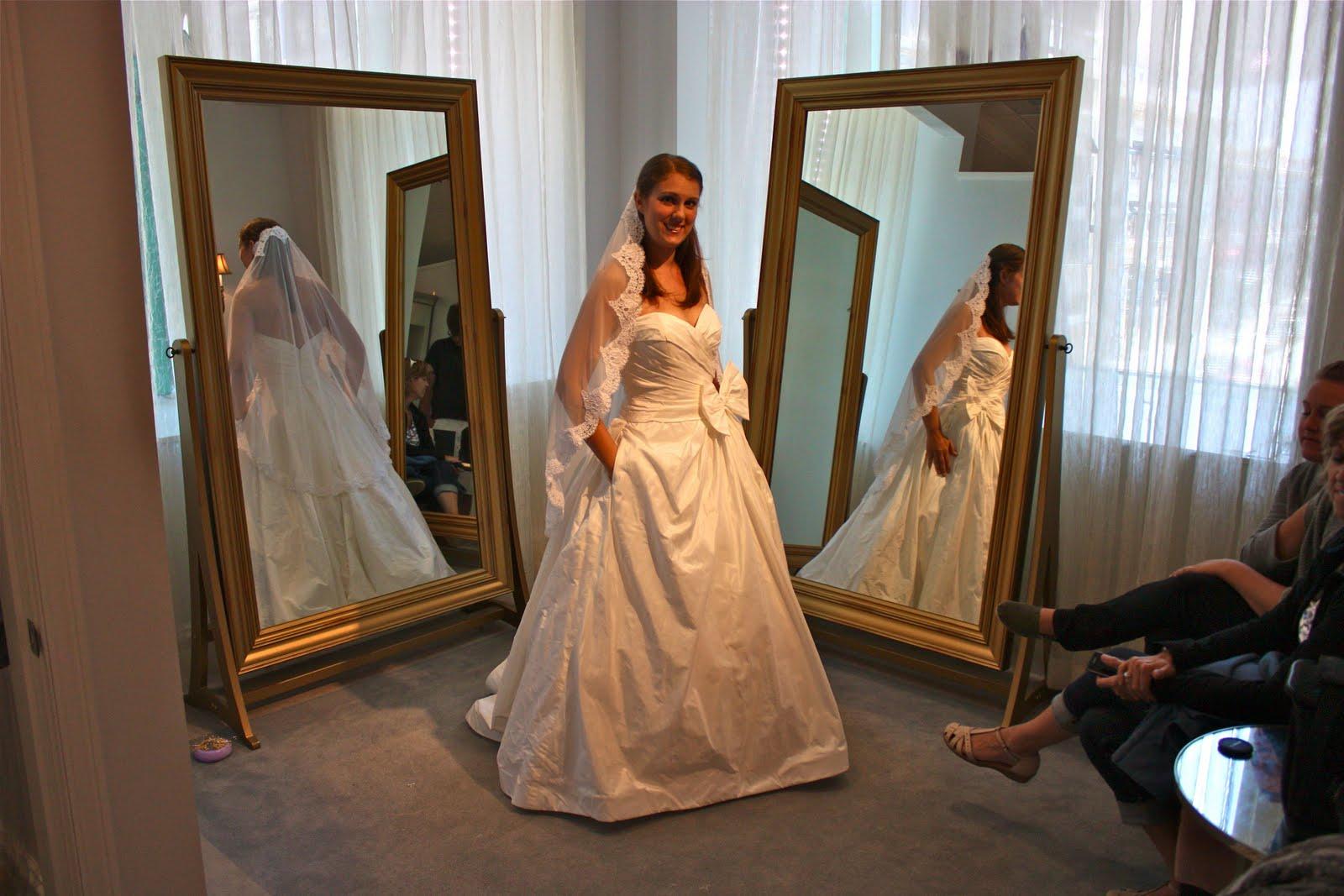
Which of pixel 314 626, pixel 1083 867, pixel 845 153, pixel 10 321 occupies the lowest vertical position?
pixel 1083 867

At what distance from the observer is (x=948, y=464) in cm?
299

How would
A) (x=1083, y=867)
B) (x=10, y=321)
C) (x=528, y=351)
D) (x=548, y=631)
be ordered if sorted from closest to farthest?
1. (x=10, y=321)
2. (x=1083, y=867)
3. (x=548, y=631)
4. (x=528, y=351)

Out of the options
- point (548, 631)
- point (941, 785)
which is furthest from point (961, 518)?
point (548, 631)

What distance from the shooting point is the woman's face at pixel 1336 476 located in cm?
185

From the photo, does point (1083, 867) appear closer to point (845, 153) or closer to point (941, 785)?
point (941, 785)

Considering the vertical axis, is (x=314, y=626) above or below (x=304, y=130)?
below

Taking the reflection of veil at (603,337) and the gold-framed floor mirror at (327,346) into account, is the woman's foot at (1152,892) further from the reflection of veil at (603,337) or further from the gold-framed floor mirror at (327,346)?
the gold-framed floor mirror at (327,346)

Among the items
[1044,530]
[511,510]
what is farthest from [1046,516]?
[511,510]

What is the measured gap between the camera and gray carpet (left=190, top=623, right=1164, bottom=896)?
88.3 inches

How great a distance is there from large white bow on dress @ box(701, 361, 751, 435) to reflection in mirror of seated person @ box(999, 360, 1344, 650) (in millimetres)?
883

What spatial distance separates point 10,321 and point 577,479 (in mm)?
1448

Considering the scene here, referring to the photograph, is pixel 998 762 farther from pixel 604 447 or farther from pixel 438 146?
pixel 438 146

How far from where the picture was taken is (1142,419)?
2.91m

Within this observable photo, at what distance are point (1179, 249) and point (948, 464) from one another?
2.61ft
